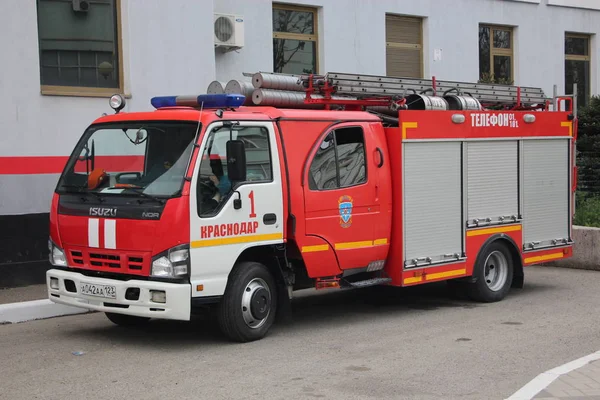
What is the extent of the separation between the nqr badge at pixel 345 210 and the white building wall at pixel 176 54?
15.7 ft

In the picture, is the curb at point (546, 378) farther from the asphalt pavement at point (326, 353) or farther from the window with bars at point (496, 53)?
the window with bars at point (496, 53)

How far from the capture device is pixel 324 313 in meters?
10.3

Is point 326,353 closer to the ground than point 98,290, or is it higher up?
closer to the ground

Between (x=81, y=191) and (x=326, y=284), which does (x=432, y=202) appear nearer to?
(x=326, y=284)

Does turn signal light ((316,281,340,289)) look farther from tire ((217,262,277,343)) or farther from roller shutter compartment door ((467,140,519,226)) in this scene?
roller shutter compartment door ((467,140,519,226))

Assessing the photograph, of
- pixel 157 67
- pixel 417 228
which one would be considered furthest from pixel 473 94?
pixel 157 67

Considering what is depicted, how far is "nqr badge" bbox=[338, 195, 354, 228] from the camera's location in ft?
30.5

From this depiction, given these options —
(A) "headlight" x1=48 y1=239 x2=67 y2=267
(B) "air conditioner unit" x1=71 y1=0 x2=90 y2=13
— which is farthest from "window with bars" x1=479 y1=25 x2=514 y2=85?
(A) "headlight" x1=48 y1=239 x2=67 y2=267

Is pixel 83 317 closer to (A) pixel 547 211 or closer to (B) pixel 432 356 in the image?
(B) pixel 432 356

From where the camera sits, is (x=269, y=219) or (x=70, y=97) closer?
(x=269, y=219)

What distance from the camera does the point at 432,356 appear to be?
25.9 ft

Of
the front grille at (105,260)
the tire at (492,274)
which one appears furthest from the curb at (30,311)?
the tire at (492,274)

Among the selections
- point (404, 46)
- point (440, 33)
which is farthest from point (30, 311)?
point (440, 33)

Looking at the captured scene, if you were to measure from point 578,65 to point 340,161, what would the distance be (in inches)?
535
